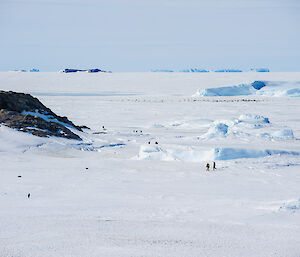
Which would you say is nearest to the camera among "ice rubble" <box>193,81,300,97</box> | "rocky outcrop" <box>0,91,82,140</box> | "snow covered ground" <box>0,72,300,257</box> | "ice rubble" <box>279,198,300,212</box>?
"snow covered ground" <box>0,72,300,257</box>

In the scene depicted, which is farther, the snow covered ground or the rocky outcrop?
the rocky outcrop

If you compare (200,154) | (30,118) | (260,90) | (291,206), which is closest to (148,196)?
(291,206)

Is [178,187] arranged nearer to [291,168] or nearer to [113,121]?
[291,168]

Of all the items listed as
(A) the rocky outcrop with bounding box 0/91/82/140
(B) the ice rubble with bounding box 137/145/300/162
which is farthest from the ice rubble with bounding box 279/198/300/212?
(A) the rocky outcrop with bounding box 0/91/82/140

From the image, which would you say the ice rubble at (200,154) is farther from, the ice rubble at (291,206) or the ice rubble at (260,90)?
the ice rubble at (260,90)

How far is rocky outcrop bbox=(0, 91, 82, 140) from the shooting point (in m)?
18.7

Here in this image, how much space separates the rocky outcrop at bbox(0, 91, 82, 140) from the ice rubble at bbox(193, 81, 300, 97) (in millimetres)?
32746

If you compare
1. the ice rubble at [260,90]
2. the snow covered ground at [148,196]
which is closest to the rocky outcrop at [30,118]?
the snow covered ground at [148,196]

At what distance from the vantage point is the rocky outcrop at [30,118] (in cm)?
1870

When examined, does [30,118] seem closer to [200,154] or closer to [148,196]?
[200,154]

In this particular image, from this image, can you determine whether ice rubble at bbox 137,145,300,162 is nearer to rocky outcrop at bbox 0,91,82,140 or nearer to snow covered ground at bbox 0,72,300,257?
snow covered ground at bbox 0,72,300,257

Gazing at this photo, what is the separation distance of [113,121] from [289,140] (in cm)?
1288

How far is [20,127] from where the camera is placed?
18.5m

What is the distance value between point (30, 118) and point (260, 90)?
40.1m
